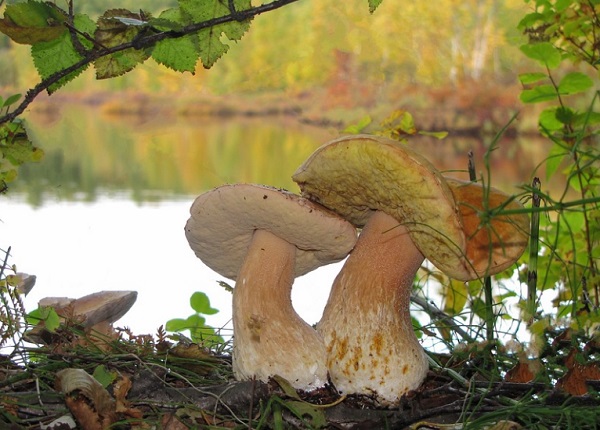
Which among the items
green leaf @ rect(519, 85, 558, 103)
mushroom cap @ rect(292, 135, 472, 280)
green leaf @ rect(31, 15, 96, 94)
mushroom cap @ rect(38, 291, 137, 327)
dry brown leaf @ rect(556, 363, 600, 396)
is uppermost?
green leaf @ rect(31, 15, 96, 94)

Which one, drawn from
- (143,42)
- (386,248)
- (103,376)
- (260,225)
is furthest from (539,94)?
(103,376)

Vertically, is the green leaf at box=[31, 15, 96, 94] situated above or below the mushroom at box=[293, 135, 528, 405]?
above

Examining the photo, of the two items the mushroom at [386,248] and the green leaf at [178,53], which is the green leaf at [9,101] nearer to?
the green leaf at [178,53]

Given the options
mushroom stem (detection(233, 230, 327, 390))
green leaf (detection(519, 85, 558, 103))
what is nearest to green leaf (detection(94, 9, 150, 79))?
mushroom stem (detection(233, 230, 327, 390))

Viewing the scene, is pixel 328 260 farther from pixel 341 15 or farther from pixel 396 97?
pixel 396 97

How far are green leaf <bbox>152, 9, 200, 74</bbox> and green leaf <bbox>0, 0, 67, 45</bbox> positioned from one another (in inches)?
4.6

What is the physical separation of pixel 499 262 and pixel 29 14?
22.0 inches

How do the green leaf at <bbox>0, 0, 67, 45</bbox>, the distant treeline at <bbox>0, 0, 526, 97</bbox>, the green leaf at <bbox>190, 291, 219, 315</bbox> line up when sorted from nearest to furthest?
the green leaf at <bbox>0, 0, 67, 45</bbox>, the green leaf at <bbox>190, 291, 219, 315</bbox>, the distant treeline at <bbox>0, 0, 526, 97</bbox>

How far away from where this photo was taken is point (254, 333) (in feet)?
2.31

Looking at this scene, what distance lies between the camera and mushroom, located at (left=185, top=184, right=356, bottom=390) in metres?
0.67

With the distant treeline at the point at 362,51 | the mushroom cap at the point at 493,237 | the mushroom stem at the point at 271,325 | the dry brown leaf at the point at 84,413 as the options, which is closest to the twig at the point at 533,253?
the mushroom cap at the point at 493,237

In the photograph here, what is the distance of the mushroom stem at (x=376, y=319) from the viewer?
689 mm

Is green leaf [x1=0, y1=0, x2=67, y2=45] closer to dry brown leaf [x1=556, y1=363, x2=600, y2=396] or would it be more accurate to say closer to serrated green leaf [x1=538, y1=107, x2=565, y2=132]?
dry brown leaf [x1=556, y1=363, x2=600, y2=396]

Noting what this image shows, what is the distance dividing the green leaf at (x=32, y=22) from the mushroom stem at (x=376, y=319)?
1.31 ft
